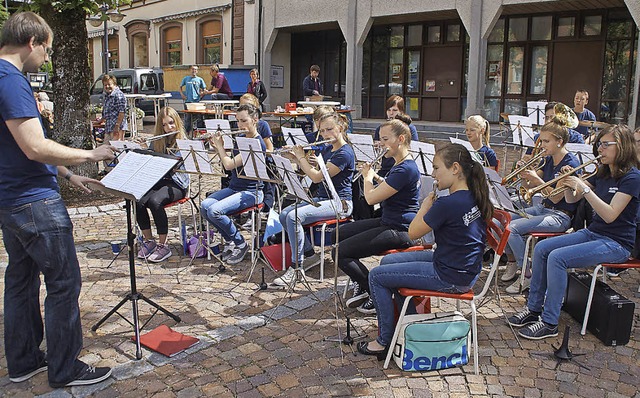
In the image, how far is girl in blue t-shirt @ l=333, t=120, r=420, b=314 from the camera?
14.7ft

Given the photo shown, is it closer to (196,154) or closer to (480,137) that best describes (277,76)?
(480,137)

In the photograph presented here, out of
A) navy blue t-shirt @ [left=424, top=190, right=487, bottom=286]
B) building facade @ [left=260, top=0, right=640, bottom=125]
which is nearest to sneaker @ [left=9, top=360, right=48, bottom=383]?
navy blue t-shirt @ [left=424, top=190, right=487, bottom=286]

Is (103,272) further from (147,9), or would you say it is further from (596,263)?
(147,9)

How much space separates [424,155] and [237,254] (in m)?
2.10

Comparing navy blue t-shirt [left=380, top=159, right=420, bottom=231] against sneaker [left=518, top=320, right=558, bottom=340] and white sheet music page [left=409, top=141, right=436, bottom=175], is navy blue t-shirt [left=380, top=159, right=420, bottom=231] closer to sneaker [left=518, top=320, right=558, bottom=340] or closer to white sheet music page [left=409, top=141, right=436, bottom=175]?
white sheet music page [left=409, top=141, right=436, bottom=175]

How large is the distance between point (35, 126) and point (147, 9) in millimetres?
24672

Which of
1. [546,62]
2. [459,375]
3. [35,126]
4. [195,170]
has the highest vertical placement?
[546,62]

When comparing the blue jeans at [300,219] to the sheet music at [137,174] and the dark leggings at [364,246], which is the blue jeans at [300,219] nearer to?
the dark leggings at [364,246]

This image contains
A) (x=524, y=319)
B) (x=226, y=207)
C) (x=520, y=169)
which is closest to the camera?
(x=524, y=319)

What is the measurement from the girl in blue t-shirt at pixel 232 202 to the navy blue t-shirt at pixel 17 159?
2.56m

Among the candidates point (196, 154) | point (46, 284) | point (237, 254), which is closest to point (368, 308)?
point (237, 254)

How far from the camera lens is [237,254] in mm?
6070

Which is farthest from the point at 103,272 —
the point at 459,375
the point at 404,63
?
the point at 404,63

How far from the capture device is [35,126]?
315 centimetres
